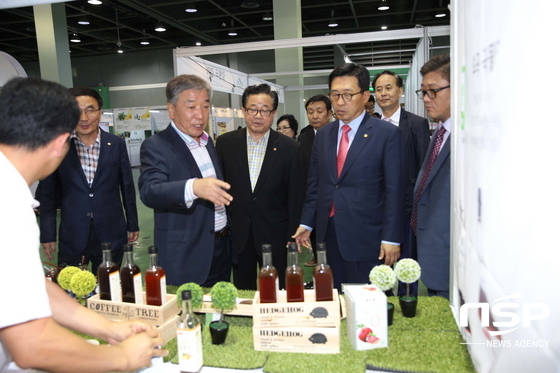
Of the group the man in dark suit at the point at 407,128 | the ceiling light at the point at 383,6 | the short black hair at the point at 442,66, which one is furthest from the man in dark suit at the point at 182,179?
the ceiling light at the point at 383,6

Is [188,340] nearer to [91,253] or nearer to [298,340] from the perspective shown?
[298,340]

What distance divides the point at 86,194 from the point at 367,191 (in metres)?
1.70

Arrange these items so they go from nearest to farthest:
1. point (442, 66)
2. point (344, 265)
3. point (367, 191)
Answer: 1. point (442, 66)
2. point (367, 191)
3. point (344, 265)

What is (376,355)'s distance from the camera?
1.31m

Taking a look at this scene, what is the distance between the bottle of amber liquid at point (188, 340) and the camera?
121 centimetres

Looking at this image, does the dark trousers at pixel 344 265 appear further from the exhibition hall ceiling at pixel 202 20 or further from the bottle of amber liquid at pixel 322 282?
the exhibition hall ceiling at pixel 202 20

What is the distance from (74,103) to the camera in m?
1.04

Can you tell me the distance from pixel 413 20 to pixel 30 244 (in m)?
12.4

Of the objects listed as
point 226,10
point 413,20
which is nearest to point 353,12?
point 413,20

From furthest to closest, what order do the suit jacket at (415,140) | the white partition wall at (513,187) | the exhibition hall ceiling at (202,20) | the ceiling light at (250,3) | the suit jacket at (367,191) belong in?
the exhibition hall ceiling at (202,20) → the ceiling light at (250,3) → the suit jacket at (415,140) → the suit jacket at (367,191) → the white partition wall at (513,187)

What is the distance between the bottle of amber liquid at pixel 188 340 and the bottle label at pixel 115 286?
1.50 feet

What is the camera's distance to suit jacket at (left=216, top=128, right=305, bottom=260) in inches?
103

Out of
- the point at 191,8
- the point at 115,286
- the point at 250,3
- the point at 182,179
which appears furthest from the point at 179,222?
the point at 191,8

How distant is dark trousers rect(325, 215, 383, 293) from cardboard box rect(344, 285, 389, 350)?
978mm
